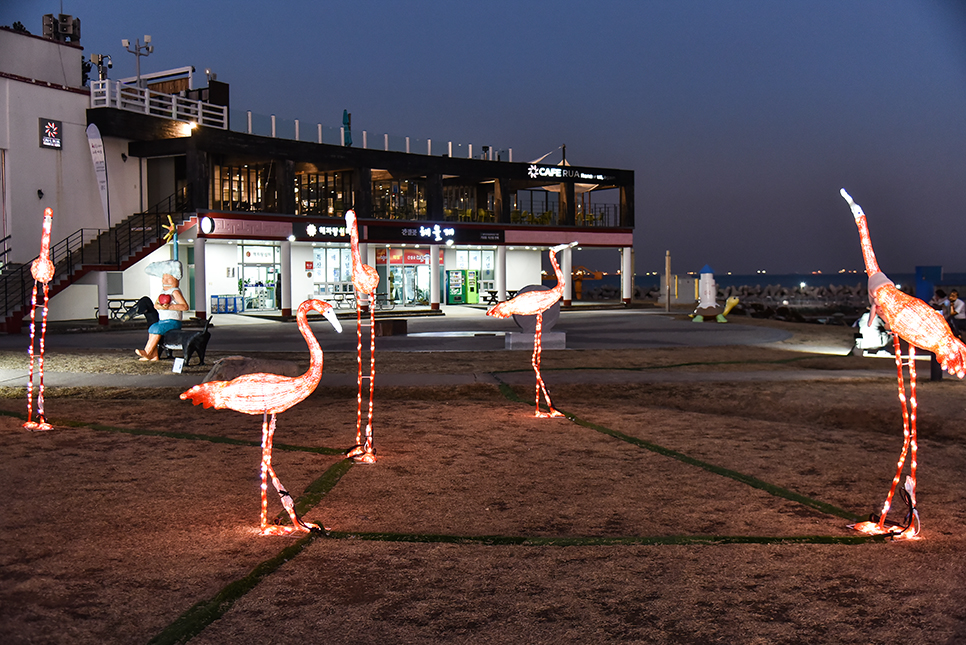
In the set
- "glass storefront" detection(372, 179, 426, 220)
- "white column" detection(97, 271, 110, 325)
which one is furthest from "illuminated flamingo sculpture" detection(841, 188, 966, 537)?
"glass storefront" detection(372, 179, 426, 220)

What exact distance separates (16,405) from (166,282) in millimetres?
5261

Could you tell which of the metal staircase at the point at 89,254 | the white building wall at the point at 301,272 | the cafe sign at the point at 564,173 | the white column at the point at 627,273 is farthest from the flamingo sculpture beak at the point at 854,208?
the white column at the point at 627,273

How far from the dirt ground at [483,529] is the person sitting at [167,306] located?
468 cm

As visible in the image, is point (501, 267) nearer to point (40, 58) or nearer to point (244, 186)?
point (244, 186)

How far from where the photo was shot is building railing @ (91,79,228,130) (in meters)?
29.9

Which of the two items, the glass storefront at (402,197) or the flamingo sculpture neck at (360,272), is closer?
the flamingo sculpture neck at (360,272)

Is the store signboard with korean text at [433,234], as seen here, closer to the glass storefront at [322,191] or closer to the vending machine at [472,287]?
the glass storefront at [322,191]

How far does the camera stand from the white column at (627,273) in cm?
4581

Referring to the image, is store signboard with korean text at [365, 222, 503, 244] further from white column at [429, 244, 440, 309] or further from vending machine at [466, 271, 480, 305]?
vending machine at [466, 271, 480, 305]

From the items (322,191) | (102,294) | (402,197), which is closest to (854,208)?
(102,294)

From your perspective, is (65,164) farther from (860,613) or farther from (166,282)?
(860,613)

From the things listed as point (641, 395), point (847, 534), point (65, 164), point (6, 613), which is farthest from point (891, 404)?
point (65, 164)

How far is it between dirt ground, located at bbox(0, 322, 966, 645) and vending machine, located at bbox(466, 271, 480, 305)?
33.6m

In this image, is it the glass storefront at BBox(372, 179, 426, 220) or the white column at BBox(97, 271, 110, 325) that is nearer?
the white column at BBox(97, 271, 110, 325)
